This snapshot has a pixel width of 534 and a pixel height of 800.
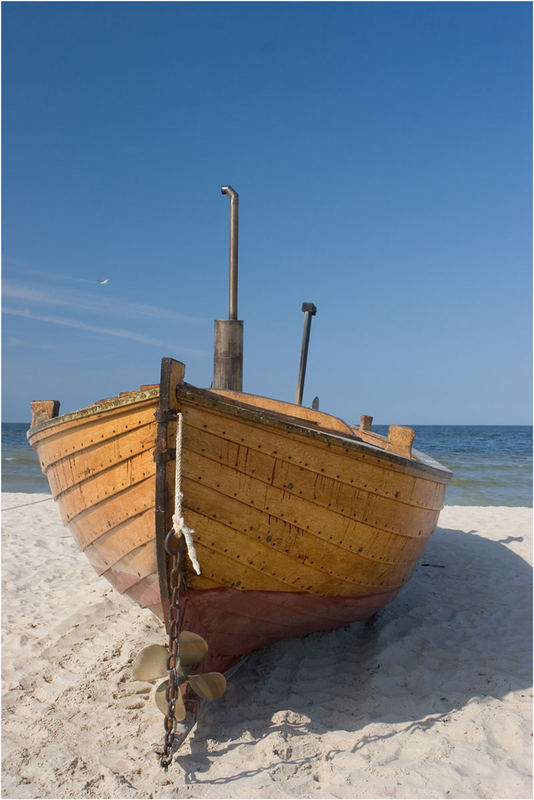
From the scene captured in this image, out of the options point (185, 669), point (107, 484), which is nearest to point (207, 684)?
point (185, 669)

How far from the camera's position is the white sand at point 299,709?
259 cm

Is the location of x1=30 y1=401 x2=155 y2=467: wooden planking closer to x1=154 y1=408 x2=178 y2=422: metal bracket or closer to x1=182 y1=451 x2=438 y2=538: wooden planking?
x1=154 y1=408 x2=178 y2=422: metal bracket

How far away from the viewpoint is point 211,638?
3141 millimetres

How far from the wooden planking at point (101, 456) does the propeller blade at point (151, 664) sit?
1030mm

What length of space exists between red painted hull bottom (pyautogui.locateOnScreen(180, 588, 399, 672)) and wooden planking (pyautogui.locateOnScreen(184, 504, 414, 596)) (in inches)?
3.2

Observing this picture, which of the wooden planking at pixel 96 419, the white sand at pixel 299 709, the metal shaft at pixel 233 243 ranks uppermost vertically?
the metal shaft at pixel 233 243

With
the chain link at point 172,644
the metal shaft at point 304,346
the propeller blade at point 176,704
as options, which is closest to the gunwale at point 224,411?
the chain link at point 172,644

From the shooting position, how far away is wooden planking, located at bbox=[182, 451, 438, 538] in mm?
2748

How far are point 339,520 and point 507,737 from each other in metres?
1.48

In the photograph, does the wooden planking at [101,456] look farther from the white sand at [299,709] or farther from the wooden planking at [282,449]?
the white sand at [299,709]

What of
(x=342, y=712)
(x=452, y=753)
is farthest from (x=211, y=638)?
(x=452, y=753)

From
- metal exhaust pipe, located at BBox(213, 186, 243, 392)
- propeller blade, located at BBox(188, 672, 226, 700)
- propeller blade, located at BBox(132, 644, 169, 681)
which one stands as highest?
metal exhaust pipe, located at BBox(213, 186, 243, 392)

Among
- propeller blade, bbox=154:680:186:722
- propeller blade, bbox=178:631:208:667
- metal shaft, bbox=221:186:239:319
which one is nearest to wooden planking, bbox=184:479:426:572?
propeller blade, bbox=178:631:208:667

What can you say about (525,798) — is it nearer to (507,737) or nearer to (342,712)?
(507,737)
